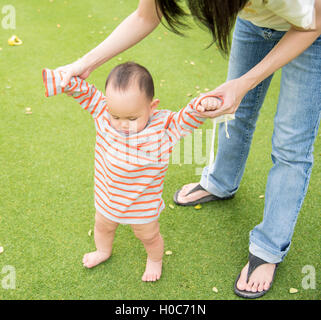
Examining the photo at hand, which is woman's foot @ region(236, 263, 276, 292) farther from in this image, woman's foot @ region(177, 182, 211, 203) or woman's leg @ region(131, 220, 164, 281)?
woman's foot @ region(177, 182, 211, 203)

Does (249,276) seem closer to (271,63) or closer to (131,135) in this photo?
(131,135)

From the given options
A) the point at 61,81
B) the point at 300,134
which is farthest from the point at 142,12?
the point at 300,134

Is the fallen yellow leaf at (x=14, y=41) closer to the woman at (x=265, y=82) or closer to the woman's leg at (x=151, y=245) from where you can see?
the woman at (x=265, y=82)

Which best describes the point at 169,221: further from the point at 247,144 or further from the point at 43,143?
the point at 43,143

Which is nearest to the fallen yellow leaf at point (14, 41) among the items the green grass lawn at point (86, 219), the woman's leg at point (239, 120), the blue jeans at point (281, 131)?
the green grass lawn at point (86, 219)

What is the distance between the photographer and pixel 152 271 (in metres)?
1.83

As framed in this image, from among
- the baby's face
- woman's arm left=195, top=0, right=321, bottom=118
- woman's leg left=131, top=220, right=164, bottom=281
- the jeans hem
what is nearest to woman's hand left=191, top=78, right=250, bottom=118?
woman's arm left=195, top=0, right=321, bottom=118

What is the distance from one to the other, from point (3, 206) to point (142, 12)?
4.34ft

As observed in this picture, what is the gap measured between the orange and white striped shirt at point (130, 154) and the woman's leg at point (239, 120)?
0.51 meters

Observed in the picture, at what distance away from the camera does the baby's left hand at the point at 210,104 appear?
127 centimetres

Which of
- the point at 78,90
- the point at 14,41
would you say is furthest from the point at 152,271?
the point at 14,41

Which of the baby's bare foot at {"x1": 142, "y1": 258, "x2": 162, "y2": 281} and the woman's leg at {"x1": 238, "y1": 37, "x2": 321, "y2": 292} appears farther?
the baby's bare foot at {"x1": 142, "y1": 258, "x2": 162, "y2": 281}

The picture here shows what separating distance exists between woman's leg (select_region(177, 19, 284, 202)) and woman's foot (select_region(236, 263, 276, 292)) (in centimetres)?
52

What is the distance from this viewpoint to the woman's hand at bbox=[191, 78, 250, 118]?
1283mm
